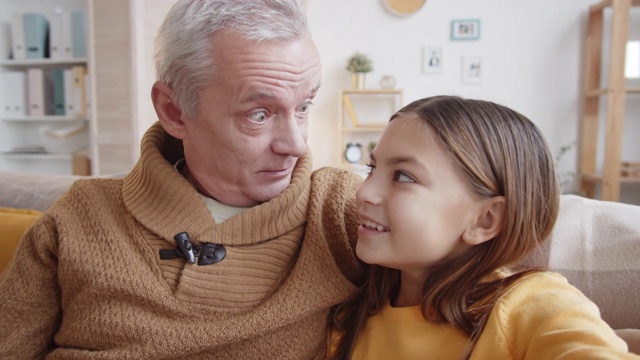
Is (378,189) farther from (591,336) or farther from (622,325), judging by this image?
(622,325)

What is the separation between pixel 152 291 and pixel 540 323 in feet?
2.10

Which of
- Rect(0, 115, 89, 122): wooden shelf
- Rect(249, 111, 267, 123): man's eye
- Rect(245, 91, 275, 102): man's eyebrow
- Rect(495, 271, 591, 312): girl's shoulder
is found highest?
Rect(245, 91, 275, 102): man's eyebrow

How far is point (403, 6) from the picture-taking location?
4012 millimetres

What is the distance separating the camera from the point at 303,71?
99cm

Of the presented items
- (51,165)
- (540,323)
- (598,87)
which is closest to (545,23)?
(598,87)

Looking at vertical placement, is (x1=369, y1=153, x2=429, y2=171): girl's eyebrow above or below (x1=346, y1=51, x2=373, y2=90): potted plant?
below

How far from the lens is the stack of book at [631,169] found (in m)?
3.64

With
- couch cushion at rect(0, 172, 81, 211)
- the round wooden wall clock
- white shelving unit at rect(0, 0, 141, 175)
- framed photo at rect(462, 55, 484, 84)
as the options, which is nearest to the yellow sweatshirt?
couch cushion at rect(0, 172, 81, 211)

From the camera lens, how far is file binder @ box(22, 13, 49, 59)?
12.9 feet

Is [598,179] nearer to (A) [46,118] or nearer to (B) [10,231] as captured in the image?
(B) [10,231]

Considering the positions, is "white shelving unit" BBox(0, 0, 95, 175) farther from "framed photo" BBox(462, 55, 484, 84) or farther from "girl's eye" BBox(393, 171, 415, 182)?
"girl's eye" BBox(393, 171, 415, 182)

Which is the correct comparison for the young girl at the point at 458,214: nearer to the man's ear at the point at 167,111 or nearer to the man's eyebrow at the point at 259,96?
the man's eyebrow at the point at 259,96

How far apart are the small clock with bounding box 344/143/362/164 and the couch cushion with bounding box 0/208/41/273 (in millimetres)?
2838

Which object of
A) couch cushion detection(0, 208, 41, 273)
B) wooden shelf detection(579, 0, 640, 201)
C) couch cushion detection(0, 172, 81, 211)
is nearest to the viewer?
couch cushion detection(0, 208, 41, 273)
